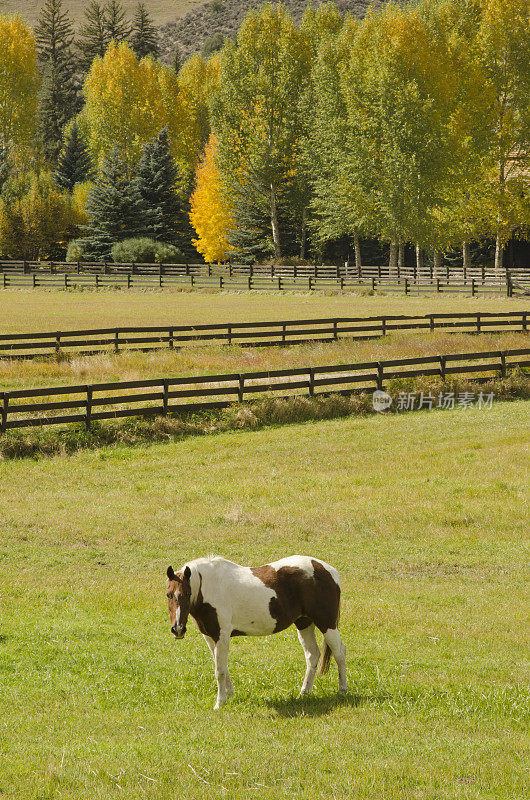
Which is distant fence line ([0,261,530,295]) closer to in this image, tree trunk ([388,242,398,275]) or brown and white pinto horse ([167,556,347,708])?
tree trunk ([388,242,398,275])

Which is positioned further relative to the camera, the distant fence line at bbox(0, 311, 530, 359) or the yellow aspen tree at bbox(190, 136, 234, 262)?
the yellow aspen tree at bbox(190, 136, 234, 262)

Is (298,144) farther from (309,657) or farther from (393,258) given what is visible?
(309,657)

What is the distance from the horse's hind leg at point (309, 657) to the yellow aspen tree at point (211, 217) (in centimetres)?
6320

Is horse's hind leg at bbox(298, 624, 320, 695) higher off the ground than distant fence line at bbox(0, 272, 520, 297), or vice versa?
distant fence line at bbox(0, 272, 520, 297)

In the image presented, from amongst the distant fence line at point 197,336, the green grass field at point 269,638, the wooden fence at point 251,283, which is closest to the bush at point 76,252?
the wooden fence at point 251,283

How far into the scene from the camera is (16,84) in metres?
84.4

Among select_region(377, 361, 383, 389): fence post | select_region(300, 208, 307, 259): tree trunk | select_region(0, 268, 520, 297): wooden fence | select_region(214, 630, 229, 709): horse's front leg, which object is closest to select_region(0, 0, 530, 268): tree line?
select_region(300, 208, 307, 259): tree trunk

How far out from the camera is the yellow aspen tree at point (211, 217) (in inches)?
2753

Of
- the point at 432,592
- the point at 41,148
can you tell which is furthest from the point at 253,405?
the point at 41,148

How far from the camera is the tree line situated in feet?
180

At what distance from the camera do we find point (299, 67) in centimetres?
6550

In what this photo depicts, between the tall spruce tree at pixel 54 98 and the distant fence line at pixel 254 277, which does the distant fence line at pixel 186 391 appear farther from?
→ the tall spruce tree at pixel 54 98

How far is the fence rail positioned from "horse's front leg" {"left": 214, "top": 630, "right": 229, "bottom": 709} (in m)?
46.7

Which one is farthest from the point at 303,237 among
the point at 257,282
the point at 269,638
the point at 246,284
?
the point at 269,638
